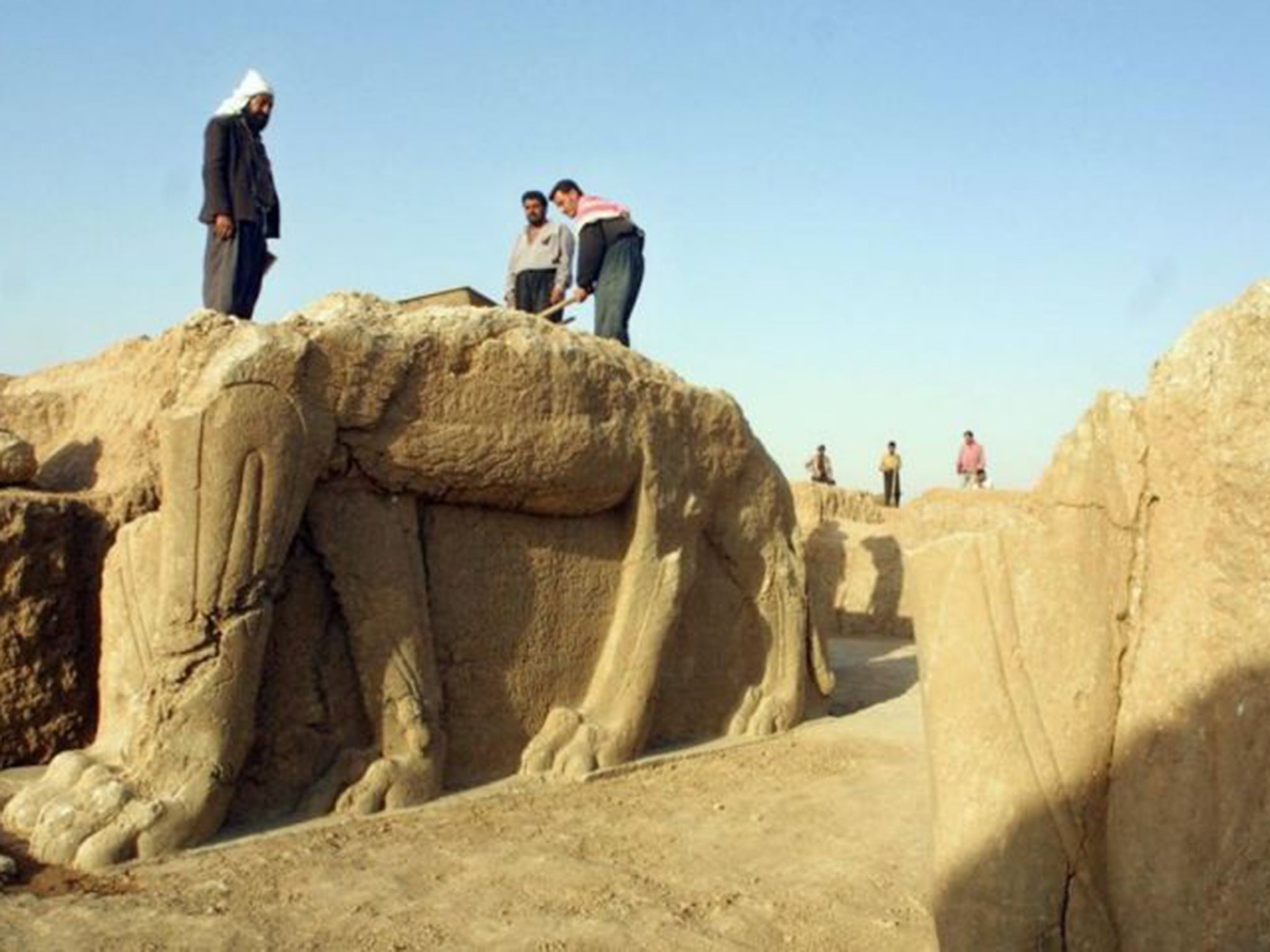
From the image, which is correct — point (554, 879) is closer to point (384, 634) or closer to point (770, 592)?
point (384, 634)

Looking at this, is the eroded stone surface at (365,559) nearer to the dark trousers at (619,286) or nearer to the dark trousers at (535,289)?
the dark trousers at (619,286)

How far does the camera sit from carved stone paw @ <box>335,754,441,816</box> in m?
4.20

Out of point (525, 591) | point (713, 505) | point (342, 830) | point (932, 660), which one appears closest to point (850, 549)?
point (713, 505)

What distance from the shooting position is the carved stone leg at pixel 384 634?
435 centimetres

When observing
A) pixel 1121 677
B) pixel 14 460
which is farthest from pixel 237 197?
pixel 1121 677

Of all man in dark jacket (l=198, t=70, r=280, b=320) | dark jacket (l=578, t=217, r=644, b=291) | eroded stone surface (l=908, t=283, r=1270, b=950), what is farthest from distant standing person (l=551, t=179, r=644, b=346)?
eroded stone surface (l=908, t=283, r=1270, b=950)

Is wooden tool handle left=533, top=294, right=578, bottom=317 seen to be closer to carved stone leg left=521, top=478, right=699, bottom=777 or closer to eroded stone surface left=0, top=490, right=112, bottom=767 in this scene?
carved stone leg left=521, top=478, right=699, bottom=777

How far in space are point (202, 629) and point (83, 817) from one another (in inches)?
25.3

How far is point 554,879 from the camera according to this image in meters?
3.62

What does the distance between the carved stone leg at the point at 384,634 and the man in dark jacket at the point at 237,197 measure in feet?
4.43

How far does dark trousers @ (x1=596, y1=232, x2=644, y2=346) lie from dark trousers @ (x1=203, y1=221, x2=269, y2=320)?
196cm

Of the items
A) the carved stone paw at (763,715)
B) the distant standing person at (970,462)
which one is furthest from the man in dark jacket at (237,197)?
the distant standing person at (970,462)

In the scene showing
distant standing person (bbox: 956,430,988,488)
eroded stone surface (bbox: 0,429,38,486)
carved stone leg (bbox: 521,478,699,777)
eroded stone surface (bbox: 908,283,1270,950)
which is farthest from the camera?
distant standing person (bbox: 956,430,988,488)

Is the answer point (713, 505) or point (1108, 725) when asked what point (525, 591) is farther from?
point (1108, 725)
